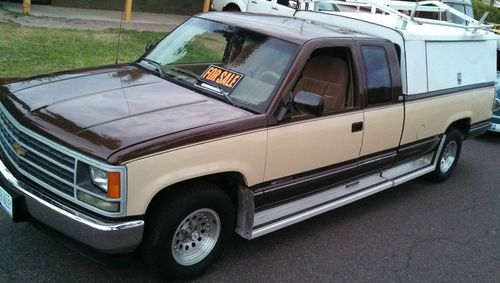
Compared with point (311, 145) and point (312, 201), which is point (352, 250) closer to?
point (312, 201)

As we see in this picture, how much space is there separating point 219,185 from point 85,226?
1.08 metres

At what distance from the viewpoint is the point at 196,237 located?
3805mm

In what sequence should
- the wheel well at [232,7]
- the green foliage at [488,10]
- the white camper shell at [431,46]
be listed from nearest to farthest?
the white camper shell at [431,46], the wheel well at [232,7], the green foliage at [488,10]

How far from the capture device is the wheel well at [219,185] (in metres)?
3.50

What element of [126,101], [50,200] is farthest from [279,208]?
[50,200]

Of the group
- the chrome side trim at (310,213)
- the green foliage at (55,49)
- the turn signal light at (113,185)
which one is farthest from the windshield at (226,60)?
the green foliage at (55,49)

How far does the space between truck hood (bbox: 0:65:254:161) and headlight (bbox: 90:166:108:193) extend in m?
0.10

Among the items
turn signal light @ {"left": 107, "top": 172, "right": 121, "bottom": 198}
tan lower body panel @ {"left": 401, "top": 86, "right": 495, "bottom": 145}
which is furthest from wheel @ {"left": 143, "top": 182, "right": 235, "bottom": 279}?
tan lower body panel @ {"left": 401, "top": 86, "right": 495, "bottom": 145}

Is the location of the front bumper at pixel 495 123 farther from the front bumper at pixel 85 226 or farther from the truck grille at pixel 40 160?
the truck grille at pixel 40 160

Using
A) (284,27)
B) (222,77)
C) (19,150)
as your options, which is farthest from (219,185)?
(284,27)

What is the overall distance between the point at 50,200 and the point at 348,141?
2.49 m

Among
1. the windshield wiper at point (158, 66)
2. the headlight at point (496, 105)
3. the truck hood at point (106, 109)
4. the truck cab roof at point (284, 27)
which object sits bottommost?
the headlight at point (496, 105)

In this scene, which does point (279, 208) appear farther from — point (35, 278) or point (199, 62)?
point (35, 278)

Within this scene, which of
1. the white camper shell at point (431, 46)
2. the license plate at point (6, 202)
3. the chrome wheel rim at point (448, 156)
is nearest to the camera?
the license plate at point (6, 202)
